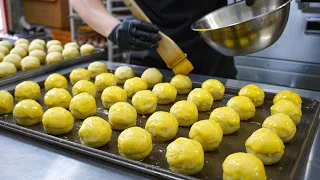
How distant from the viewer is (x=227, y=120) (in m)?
1.26

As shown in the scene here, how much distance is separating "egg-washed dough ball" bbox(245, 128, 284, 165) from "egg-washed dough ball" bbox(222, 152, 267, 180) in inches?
4.0

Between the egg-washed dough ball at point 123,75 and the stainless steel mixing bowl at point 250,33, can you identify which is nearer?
the stainless steel mixing bowl at point 250,33

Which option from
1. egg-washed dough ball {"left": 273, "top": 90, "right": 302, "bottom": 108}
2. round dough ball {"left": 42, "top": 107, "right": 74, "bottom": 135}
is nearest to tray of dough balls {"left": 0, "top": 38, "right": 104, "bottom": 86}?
round dough ball {"left": 42, "top": 107, "right": 74, "bottom": 135}

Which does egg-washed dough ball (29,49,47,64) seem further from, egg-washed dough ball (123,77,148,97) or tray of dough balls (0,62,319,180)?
egg-washed dough ball (123,77,148,97)

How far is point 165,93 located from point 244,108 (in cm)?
37

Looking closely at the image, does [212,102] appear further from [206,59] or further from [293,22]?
[293,22]

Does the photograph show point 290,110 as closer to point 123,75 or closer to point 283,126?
point 283,126

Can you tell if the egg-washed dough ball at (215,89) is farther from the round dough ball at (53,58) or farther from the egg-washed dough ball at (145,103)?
the round dough ball at (53,58)

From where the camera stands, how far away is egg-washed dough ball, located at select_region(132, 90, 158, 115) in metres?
1.44

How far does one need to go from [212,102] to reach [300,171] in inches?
21.5

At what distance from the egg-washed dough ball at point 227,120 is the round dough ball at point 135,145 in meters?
0.32

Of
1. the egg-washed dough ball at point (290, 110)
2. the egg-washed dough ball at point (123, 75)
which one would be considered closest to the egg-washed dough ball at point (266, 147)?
the egg-washed dough ball at point (290, 110)

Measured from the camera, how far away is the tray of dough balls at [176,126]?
1.02m

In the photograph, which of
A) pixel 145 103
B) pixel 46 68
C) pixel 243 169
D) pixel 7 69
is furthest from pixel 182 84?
pixel 7 69
